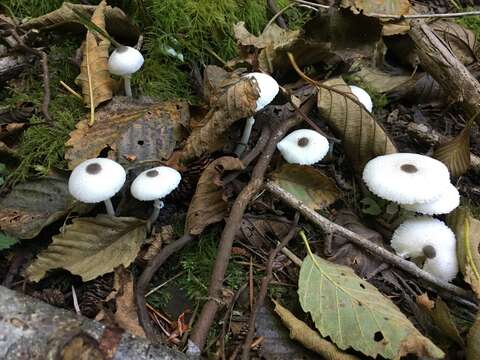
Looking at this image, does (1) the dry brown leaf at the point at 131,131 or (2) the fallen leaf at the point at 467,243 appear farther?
(1) the dry brown leaf at the point at 131,131

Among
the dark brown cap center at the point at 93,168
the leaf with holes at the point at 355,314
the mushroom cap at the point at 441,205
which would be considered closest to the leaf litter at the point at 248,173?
the leaf with holes at the point at 355,314

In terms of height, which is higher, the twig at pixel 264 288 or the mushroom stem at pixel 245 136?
the mushroom stem at pixel 245 136

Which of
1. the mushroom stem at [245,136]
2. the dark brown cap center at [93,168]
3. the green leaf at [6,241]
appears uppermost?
the dark brown cap center at [93,168]

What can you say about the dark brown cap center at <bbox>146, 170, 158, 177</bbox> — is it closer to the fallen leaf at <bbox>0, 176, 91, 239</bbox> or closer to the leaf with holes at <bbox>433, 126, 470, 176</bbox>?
the fallen leaf at <bbox>0, 176, 91, 239</bbox>

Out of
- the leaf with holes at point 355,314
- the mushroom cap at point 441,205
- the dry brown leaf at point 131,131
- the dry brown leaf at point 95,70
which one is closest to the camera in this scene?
the leaf with holes at point 355,314

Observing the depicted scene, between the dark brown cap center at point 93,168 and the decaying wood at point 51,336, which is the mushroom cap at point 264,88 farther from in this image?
the decaying wood at point 51,336

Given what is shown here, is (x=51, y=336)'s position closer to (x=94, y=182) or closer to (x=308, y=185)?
(x=94, y=182)

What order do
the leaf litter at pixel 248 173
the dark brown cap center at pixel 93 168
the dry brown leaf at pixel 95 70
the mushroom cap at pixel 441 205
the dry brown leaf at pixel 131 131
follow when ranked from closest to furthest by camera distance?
1. the leaf litter at pixel 248 173
2. the dark brown cap center at pixel 93 168
3. the mushroom cap at pixel 441 205
4. the dry brown leaf at pixel 131 131
5. the dry brown leaf at pixel 95 70

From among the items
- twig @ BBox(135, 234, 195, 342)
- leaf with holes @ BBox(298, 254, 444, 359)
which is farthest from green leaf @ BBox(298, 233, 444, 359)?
twig @ BBox(135, 234, 195, 342)
